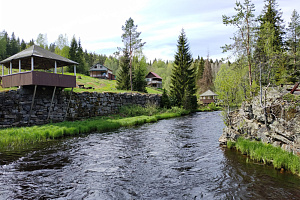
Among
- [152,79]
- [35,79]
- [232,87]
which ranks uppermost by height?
[152,79]

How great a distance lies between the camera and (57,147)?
35.3 ft

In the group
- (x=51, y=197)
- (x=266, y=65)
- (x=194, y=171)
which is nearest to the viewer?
(x=51, y=197)

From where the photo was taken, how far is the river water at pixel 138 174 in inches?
219

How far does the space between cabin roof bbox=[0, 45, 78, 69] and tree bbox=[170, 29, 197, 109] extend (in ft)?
73.5

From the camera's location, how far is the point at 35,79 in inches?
599

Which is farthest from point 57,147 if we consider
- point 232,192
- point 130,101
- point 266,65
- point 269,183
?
point 130,101

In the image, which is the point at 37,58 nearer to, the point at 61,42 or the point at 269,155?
the point at 269,155

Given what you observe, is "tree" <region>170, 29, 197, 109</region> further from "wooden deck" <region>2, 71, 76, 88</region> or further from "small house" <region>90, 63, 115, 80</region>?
"small house" <region>90, 63, 115, 80</region>

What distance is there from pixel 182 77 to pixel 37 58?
89.6 ft

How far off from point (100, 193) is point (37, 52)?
15283 millimetres

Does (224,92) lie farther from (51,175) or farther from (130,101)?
(130,101)

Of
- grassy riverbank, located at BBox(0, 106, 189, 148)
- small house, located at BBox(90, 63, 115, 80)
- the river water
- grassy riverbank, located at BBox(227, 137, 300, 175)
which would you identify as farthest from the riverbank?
small house, located at BBox(90, 63, 115, 80)

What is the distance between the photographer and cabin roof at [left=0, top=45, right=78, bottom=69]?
630 inches

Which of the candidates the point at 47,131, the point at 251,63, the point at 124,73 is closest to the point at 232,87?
the point at 251,63
